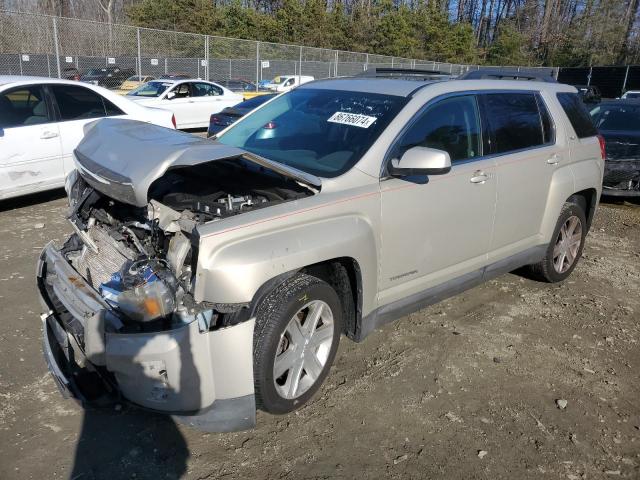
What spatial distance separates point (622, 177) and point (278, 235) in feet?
24.7

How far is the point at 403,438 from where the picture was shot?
293cm

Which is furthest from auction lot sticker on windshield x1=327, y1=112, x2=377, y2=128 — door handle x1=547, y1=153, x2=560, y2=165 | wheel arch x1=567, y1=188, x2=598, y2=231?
wheel arch x1=567, y1=188, x2=598, y2=231

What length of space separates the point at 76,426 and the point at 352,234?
6.08 feet

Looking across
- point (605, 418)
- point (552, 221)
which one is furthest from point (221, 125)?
point (605, 418)

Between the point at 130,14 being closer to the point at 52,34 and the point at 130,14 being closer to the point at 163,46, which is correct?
the point at 163,46

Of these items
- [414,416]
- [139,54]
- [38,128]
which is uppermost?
[139,54]

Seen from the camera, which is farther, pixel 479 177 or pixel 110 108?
pixel 110 108

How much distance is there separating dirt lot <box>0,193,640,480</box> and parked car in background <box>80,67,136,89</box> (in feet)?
53.9

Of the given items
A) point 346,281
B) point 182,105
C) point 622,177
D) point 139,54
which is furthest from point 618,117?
point 139,54

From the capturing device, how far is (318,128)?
146 inches

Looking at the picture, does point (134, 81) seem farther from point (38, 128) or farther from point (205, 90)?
point (38, 128)

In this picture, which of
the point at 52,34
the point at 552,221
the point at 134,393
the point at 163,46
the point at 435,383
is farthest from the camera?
the point at 163,46

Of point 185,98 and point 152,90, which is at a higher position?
point 152,90

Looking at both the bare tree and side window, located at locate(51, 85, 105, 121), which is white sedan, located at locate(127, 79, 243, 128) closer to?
side window, located at locate(51, 85, 105, 121)
